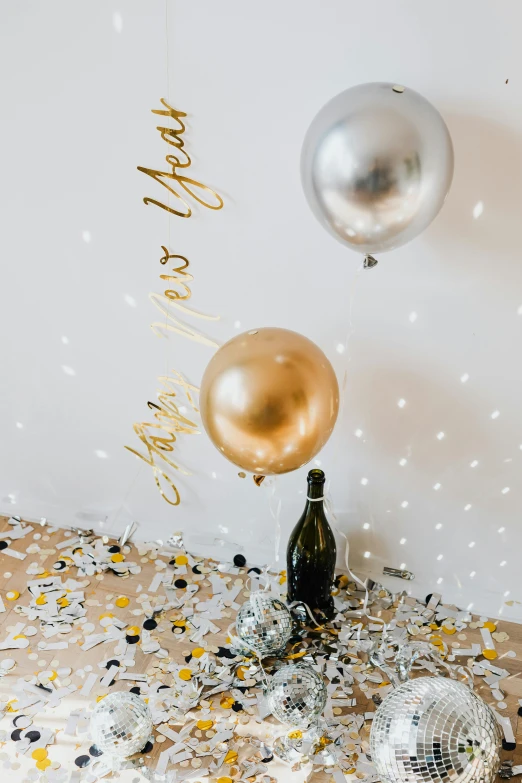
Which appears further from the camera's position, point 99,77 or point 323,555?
point 323,555

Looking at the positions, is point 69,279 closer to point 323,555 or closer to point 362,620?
point 323,555

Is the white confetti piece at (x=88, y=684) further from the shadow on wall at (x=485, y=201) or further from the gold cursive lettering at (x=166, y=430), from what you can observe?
the shadow on wall at (x=485, y=201)

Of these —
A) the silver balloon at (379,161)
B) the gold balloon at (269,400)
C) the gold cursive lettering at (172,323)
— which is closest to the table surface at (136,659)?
the gold cursive lettering at (172,323)

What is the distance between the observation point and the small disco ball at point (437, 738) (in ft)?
3.65

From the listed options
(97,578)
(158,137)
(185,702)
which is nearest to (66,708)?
(185,702)

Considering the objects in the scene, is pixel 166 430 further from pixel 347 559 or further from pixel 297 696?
pixel 297 696

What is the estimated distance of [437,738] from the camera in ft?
3.67

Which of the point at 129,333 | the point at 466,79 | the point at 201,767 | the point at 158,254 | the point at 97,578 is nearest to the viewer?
the point at 466,79

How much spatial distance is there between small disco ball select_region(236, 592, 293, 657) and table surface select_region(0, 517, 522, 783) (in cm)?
7

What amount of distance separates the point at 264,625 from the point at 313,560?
6.8 inches

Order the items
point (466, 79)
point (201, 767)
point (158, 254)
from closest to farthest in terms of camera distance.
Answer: point (466, 79), point (201, 767), point (158, 254)

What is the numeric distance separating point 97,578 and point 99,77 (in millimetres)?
1013

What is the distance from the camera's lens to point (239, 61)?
1215mm

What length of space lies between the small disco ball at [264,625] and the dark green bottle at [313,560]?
0.10 metres
